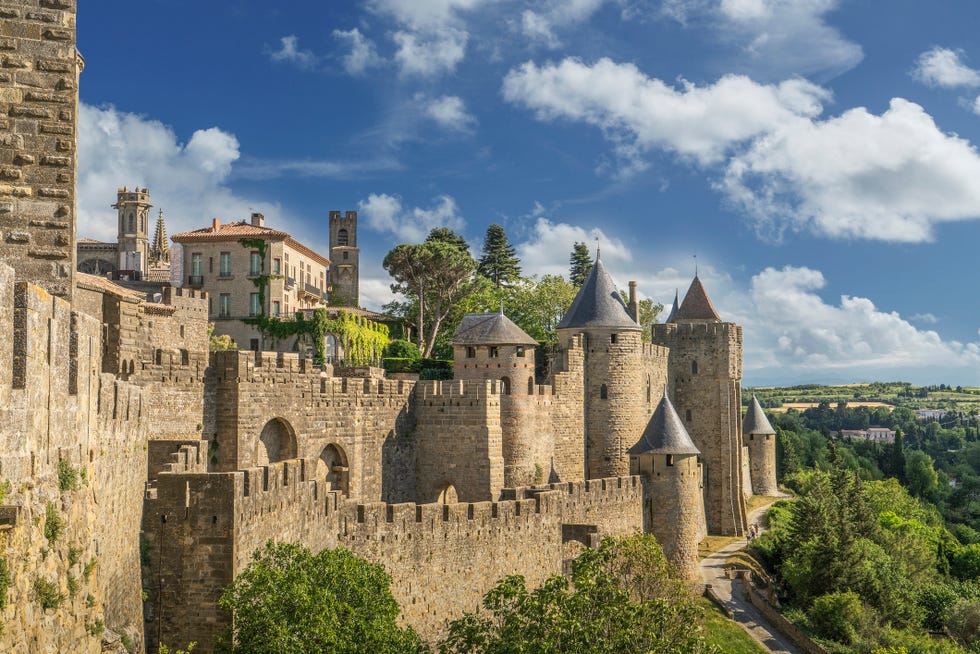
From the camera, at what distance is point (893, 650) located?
37594mm

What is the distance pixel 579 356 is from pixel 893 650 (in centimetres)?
1652

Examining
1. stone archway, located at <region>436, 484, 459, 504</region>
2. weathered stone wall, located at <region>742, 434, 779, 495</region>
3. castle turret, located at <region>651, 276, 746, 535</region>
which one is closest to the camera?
stone archway, located at <region>436, 484, 459, 504</region>

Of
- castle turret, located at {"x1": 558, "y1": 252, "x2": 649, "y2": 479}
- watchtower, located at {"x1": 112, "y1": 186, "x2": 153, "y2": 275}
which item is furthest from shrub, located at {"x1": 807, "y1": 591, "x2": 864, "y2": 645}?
watchtower, located at {"x1": 112, "y1": 186, "x2": 153, "y2": 275}

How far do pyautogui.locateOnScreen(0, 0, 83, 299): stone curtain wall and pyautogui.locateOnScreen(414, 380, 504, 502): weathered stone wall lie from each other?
25561 millimetres

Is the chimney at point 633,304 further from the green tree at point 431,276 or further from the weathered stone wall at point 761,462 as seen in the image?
the weathered stone wall at point 761,462

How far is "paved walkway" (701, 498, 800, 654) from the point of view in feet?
126

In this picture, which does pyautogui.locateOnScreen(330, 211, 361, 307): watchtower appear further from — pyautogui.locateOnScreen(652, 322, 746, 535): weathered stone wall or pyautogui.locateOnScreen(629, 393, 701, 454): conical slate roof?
pyautogui.locateOnScreen(629, 393, 701, 454): conical slate roof

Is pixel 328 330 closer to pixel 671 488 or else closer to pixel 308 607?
pixel 671 488

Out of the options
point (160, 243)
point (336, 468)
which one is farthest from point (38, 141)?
point (160, 243)

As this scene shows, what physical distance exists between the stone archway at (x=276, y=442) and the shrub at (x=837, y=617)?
23329mm

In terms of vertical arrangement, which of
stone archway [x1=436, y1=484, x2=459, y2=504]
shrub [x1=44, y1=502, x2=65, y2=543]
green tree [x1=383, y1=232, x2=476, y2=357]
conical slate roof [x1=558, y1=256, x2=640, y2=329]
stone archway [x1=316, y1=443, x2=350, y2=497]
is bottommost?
stone archway [x1=436, y1=484, x2=459, y2=504]

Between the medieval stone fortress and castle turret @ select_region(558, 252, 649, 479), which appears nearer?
the medieval stone fortress

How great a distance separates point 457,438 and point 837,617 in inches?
700

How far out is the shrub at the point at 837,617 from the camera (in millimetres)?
40688
